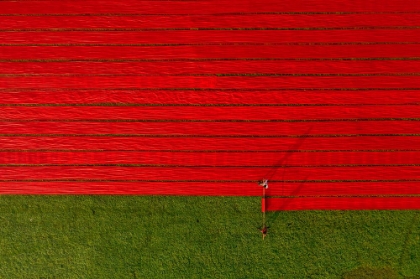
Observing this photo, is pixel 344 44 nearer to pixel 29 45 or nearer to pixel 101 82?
pixel 101 82

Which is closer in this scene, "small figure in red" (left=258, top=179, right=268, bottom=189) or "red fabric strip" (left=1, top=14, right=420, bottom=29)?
"small figure in red" (left=258, top=179, right=268, bottom=189)

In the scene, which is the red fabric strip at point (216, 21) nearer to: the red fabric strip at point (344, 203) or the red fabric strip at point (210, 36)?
the red fabric strip at point (210, 36)

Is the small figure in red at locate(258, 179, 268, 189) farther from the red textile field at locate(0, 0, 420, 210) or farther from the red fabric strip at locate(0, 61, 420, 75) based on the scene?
the red fabric strip at locate(0, 61, 420, 75)

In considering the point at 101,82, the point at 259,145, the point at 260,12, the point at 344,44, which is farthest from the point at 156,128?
the point at 344,44

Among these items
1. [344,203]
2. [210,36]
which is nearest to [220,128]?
[210,36]

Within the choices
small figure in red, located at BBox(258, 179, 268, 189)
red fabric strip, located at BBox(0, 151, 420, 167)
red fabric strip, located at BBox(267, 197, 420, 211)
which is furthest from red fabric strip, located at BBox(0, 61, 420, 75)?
red fabric strip, located at BBox(267, 197, 420, 211)

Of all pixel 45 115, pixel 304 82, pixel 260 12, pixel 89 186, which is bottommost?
pixel 89 186

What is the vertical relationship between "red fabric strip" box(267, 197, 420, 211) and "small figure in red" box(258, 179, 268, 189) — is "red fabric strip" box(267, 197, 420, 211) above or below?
below
